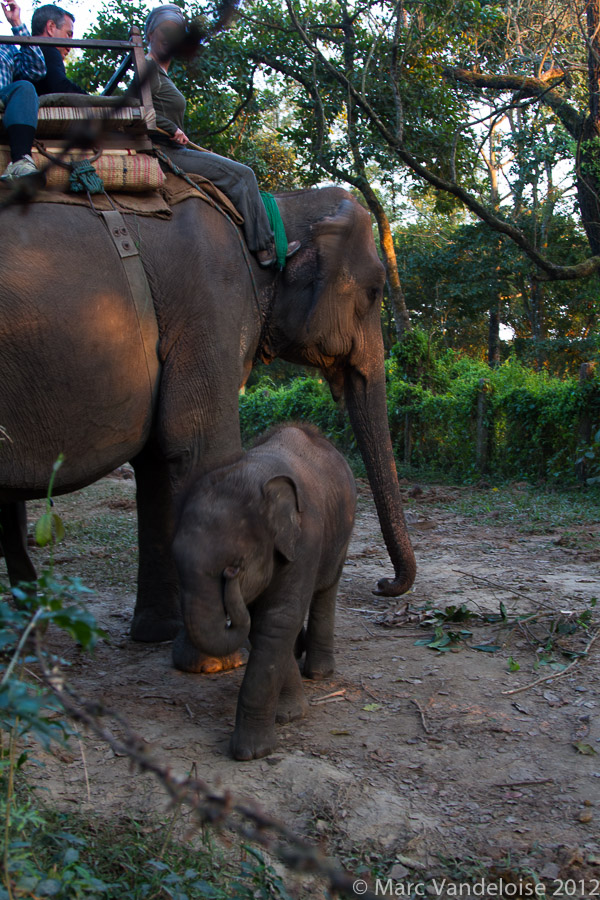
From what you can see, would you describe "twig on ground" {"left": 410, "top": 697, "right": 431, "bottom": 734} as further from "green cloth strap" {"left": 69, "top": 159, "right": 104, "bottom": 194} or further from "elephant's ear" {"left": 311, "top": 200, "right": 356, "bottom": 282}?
"green cloth strap" {"left": 69, "top": 159, "right": 104, "bottom": 194}

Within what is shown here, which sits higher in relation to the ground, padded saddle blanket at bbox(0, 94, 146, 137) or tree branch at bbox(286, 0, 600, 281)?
tree branch at bbox(286, 0, 600, 281)

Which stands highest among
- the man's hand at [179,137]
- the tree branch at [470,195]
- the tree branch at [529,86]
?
the tree branch at [529,86]

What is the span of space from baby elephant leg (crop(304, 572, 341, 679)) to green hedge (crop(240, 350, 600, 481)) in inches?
275

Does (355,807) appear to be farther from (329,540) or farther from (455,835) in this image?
(329,540)

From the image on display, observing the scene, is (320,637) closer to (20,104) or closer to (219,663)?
(219,663)

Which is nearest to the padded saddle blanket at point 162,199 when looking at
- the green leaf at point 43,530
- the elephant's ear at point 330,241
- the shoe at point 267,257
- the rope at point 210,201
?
the rope at point 210,201

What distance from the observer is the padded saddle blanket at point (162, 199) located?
12.0 ft

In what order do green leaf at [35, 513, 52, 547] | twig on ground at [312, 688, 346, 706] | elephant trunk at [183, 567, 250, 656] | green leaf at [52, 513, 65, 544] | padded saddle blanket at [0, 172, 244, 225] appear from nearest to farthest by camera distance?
green leaf at [35, 513, 52, 547], green leaf at [52, 513, 65, 544], elephant trunk at [183, 567, 250, 656], twig on ground at [312, 688, 346, 706], padded saddle blanket at [0, 172, 244, 225]

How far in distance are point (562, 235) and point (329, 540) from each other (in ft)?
66.8

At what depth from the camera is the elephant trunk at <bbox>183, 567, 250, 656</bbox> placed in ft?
9.05

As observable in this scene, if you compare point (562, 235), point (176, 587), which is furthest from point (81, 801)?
point (562, 235)

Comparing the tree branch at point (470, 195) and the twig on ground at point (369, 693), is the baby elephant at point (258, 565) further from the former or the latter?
the tree branch at point (470, 195)

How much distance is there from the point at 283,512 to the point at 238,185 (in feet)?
6.25

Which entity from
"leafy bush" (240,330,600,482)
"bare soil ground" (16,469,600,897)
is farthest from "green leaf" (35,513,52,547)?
"leafy bush" (240,330,600,482)
